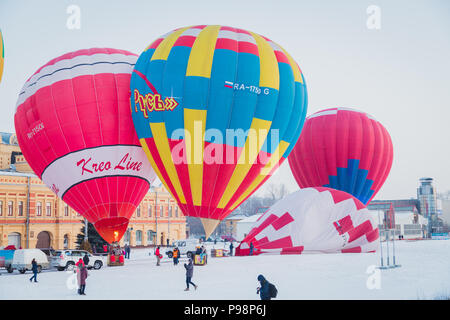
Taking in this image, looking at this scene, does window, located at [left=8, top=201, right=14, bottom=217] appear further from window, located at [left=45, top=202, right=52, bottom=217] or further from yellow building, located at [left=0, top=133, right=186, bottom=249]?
window, located at [left=45, top=202, right=52, bottom=217]

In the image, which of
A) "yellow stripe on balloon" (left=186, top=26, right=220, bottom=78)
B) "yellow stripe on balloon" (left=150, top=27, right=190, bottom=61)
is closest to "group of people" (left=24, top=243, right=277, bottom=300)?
"yellow stripe on balloon" (left=186, top=26, right=220, bottom=78)

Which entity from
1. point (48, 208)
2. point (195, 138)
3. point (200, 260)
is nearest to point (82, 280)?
point (195, 138)

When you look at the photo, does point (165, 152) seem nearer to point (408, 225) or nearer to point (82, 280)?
point (82, 280)

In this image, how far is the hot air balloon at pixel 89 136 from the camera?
2311 cm

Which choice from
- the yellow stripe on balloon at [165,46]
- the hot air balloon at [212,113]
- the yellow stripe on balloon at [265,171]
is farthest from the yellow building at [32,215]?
the yellow stripe on balloon at [265,171]

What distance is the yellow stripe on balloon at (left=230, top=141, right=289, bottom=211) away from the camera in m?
22.0

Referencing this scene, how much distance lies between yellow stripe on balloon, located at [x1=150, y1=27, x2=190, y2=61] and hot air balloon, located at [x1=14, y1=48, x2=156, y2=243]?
277 cm

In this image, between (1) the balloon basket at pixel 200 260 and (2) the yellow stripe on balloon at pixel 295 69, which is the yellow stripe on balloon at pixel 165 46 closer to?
(2) the yellow stripe on balloon at pixel 295 69

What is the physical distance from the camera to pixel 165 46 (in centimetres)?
2194

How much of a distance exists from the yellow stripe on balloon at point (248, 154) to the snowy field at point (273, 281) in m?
3.47

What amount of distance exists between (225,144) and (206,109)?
165cm

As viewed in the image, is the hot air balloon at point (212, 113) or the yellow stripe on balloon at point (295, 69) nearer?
the hot air balloon at point (212, 113)
